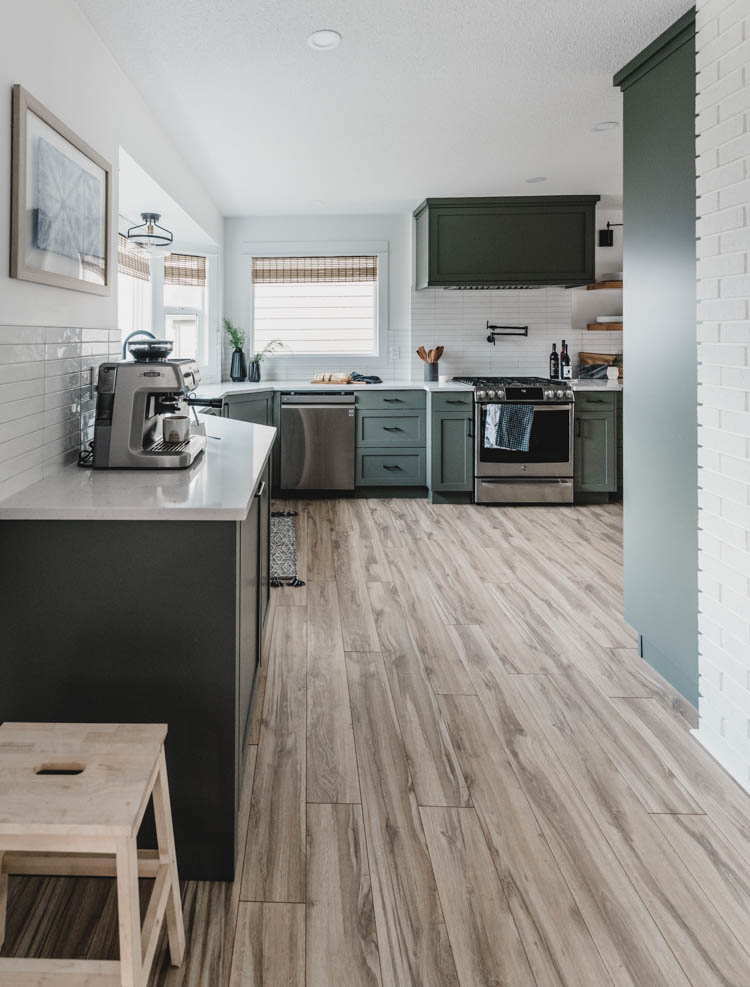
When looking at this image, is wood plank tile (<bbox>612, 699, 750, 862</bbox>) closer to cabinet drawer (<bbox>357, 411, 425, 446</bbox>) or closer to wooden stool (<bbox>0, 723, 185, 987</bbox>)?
wooden stool (<bbox>0, 723, 185, 987</bbox>)

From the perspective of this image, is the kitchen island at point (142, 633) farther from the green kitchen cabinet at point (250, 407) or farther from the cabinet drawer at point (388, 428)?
the cabinet drawer at point (388, 428)

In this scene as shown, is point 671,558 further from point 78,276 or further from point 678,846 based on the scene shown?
point 78,276

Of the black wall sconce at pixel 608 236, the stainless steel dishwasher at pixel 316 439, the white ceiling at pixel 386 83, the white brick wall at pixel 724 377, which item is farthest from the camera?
the black wall sconce at pixel 608 236

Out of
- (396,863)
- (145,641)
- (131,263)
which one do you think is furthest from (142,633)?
(131,263)

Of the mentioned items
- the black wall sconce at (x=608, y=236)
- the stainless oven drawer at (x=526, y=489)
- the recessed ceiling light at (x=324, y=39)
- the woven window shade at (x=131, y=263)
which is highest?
the black wall sconce at (x=608, y=236)

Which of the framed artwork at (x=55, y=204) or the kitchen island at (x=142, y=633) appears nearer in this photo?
the kitchen island at (x=142, y=633)

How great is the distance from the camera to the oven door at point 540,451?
548cm

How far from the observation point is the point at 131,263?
4633mm

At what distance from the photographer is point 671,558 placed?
8.34ft

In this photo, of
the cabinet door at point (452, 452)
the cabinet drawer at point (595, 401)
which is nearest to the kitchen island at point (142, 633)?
the cabinet door at point (452, 452)

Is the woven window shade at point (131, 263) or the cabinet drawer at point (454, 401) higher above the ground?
the woven window shade at point (131, 263)

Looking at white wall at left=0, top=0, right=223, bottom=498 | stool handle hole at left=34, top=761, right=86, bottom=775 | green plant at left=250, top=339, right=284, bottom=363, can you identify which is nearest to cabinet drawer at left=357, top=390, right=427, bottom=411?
green plant at left=250, top=339, right=284, bottom=363

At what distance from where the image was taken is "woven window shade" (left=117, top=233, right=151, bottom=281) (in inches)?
174

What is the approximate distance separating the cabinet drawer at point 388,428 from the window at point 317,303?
0.82 metres
